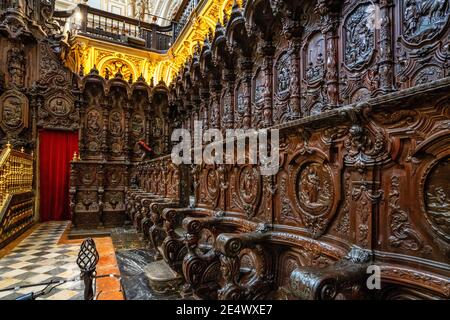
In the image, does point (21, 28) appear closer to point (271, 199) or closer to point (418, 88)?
point (271, 199)

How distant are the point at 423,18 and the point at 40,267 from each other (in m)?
5.63

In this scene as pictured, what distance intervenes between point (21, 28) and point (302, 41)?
27.4 feet

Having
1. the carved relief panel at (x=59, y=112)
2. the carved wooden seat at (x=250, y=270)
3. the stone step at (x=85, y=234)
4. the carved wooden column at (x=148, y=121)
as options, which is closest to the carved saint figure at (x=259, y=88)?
the carved wooden seat at (x=250, y=270)

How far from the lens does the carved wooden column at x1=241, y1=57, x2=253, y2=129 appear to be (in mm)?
4324

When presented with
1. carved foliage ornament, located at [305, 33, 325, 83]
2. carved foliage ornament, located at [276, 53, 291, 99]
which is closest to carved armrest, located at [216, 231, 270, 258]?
carved foliage ornament, located at [305, 33, 325, 83]

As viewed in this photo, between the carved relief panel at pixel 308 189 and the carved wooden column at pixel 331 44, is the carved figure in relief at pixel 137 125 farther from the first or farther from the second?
the carved relief panel at pixel 308 189

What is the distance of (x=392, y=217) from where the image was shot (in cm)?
125

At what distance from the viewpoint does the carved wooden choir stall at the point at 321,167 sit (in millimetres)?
1150

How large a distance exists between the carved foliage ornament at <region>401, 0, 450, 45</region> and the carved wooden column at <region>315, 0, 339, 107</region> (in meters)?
0.69

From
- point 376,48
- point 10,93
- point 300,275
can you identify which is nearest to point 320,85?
point 376,48

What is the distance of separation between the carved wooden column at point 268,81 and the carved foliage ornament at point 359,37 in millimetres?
1224

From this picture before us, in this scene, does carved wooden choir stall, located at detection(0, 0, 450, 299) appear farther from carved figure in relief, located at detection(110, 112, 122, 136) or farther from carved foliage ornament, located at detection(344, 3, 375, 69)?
carved figure in relief, located at detection(110, 112, 122, 136)

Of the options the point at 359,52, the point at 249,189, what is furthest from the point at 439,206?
the point at 359,52

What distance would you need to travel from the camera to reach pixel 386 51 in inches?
94.6
